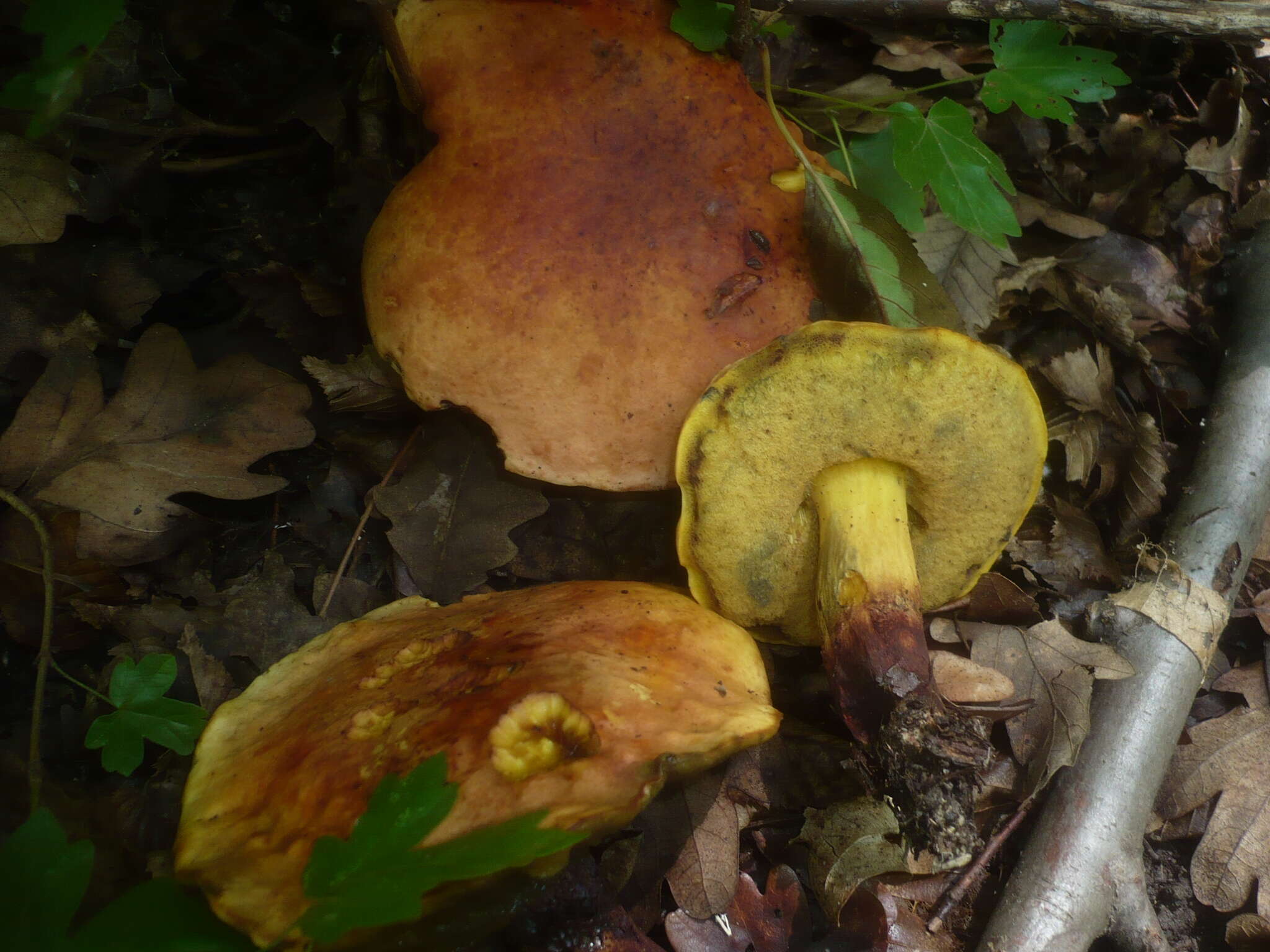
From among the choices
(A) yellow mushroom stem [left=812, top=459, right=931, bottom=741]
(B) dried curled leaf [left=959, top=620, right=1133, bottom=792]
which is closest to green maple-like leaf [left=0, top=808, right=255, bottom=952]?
(A) yellow mushroom stem [left=812, top=459, right=931, bottom=741]

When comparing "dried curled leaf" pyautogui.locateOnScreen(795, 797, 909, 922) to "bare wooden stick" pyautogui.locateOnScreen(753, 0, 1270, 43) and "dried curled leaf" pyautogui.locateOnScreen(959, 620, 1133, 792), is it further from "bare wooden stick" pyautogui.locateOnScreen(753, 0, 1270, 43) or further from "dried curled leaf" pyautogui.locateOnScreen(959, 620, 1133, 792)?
"bare wooden stick" pyautogui.locateOnScreen(753, 0, 1270, 43)

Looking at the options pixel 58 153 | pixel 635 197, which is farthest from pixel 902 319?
pixel 58 153

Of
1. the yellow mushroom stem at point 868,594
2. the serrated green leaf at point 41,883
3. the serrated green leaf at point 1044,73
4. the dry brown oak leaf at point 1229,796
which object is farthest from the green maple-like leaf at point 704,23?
the dry brown oak leaf at point 1229,796

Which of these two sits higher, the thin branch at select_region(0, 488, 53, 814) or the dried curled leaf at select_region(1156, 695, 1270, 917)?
the thin branch at select_region(0, 488, 53, 814)

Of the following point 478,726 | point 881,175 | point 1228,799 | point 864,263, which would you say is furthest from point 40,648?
point 1228,799

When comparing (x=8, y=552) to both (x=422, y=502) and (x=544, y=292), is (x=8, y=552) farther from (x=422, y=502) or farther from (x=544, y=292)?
(x=544, y=292)

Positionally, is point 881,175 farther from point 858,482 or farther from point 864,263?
point 858,482

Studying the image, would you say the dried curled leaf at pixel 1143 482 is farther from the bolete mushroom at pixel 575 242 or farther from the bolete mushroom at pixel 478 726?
the bolete mushroom at pixel 478 726
